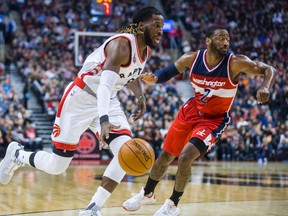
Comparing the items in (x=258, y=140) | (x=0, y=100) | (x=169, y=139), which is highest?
(x=169, y=139)

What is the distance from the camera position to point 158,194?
24.8ft

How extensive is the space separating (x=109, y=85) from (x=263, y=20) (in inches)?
723

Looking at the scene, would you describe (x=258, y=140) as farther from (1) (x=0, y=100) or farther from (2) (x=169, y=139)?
(2) (x=169, y=139)

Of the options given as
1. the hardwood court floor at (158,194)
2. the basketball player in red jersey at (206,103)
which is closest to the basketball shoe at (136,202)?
the basketball player in red jersey at (206,103)

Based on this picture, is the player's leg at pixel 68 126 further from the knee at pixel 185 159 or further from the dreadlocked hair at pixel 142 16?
the knee at pixel 185 159

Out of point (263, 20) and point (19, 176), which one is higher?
point (263, 20)

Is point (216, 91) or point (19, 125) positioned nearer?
point (216, 91)

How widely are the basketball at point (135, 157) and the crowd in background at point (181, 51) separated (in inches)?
381

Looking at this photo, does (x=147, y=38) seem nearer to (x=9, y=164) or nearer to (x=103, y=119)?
(x=103, y=119)

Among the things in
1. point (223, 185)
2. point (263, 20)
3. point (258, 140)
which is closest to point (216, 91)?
point (223, 185)

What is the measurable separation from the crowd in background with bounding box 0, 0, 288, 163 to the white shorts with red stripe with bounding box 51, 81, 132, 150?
894cm

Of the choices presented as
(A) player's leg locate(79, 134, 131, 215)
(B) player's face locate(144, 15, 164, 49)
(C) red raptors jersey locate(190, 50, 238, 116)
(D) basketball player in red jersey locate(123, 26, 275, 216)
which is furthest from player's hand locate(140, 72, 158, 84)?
(A) player's leg locate(79, 134, 131, 215)

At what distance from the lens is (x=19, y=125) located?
14211mm

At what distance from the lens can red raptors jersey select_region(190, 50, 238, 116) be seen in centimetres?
587
